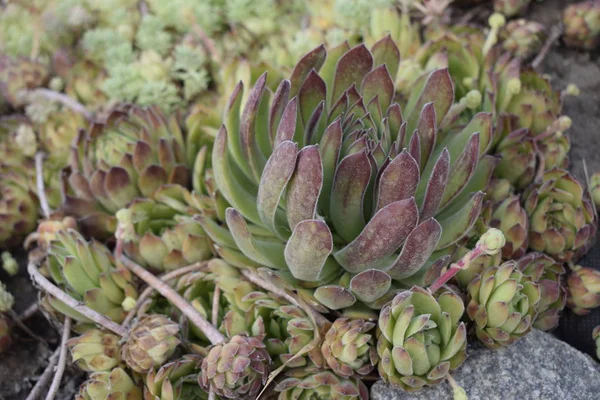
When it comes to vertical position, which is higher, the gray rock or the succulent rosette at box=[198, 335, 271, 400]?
the succulent rosette at box=[198, 335, 271, 400]

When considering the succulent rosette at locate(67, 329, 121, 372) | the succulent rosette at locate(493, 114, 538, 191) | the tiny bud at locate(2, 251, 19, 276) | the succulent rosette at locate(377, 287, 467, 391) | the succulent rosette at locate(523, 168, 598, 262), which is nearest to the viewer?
the succulent rosette at locate(377, 287, 467, 391)

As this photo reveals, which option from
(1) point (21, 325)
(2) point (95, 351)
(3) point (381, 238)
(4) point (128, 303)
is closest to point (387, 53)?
(3) point (381, 238)

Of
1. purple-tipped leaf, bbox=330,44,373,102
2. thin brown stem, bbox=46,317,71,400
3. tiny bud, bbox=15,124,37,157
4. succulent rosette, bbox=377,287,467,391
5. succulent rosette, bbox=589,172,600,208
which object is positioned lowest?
succulent rosette, bbox=589,172,600,208

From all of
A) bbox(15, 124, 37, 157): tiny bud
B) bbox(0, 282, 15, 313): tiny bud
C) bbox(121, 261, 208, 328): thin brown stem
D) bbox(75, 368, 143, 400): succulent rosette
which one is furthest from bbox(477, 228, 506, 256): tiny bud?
bbox(15, 124, 37, 157): tiny bud

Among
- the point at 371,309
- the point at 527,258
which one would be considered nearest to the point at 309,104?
the point at 371,309

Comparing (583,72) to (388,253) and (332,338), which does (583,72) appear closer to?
(388,253)

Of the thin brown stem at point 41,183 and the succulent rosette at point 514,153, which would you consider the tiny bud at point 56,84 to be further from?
the succulent rosette at point 514,153

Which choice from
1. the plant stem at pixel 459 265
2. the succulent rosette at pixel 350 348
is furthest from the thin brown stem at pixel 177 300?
the plant stem at pixel 459 265

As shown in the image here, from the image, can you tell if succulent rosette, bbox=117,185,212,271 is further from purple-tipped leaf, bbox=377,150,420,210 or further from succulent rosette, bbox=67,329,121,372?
purple-tipped leaf, bbox=377,150,420,210
